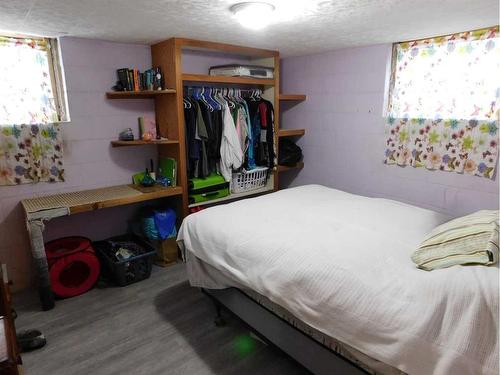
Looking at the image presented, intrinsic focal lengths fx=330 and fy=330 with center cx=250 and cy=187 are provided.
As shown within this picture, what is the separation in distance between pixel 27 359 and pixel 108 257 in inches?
37.9

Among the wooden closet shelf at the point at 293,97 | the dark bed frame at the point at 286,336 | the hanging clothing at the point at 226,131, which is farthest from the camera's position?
the wooden closet shelf at the point at 293,97

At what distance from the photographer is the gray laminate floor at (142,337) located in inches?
75.8

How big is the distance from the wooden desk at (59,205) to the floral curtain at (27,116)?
0.82ft

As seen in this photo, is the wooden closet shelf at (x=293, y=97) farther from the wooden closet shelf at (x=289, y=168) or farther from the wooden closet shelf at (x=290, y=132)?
the wooden closet shelf at (x=289, y=168)

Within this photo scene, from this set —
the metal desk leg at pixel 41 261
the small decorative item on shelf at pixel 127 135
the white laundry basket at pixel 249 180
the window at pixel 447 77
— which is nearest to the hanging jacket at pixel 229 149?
the white laundry basket at pixel 249 180

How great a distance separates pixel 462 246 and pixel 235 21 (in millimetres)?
1902

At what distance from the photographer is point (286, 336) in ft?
5.74

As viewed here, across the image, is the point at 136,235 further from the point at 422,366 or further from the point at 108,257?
the point at 422,366

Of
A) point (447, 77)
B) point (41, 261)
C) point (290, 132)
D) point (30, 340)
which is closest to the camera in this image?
point (30, 340)

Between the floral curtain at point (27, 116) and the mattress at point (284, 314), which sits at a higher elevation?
the floral curtain at point (27, 116)

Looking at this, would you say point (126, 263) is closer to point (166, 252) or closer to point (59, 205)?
point (166, 252)

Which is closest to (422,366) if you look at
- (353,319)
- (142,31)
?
(353,319)

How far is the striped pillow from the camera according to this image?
133 centimetres

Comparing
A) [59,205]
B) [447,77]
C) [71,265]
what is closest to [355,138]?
[447,77]
